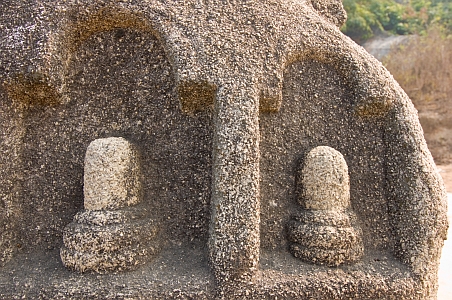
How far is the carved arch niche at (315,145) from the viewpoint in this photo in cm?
173

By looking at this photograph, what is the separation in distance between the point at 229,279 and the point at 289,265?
275mm

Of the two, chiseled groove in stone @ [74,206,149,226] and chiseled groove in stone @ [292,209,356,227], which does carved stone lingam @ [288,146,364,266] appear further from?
chiseled groove in stone @ [74,206,149,226]

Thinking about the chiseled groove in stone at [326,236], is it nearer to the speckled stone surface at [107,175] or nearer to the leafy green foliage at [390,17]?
the speckled stone surface at [107,175]

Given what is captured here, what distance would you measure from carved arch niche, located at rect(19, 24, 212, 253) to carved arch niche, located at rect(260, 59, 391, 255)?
0.28 meters

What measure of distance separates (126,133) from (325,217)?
0.94 meters

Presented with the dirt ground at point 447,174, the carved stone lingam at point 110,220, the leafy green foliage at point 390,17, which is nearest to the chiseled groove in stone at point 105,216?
the carved stone lingam at point 110,220

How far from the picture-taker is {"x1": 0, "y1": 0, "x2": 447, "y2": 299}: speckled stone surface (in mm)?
1577

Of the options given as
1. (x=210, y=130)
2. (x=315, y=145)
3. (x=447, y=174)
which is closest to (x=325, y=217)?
(x=315, y=145)

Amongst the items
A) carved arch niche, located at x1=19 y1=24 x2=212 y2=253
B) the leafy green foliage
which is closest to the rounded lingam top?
carved arch niche, located at x1=19 y1=24 x2=212 y2=253

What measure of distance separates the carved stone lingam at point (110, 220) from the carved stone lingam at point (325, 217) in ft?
2.08

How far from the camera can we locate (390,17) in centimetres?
1414

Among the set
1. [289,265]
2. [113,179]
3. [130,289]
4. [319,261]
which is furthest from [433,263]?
[113,179]

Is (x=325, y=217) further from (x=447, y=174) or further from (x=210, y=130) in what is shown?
(x=447, y=174)

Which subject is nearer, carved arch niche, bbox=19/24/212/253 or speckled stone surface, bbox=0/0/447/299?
speckled stone surface, bbox=0/0/447/299
